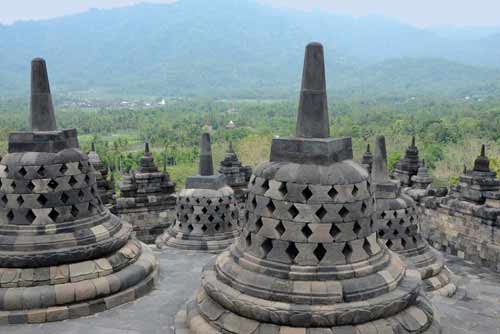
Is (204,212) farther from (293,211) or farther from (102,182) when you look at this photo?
(102,182)

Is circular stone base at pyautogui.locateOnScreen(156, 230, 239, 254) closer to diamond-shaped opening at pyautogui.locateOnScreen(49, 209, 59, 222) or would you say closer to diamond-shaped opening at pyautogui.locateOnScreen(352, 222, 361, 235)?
diamond-shaped opening at pyautogui.locateOnScreen(49, 209, 59, 222)

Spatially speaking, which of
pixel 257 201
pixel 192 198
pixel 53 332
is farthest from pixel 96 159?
pixel 257 201

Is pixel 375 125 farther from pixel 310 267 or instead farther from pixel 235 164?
pixel 310 267

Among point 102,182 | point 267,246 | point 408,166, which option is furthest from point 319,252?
point 408,166

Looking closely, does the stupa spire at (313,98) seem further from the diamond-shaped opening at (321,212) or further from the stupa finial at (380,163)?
the stupa finial at (380,163)

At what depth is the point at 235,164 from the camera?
21484mm

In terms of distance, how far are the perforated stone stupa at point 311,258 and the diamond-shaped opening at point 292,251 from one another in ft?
0.03

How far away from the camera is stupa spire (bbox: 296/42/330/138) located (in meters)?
5.18

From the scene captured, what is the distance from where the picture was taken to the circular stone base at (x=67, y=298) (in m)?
5.91

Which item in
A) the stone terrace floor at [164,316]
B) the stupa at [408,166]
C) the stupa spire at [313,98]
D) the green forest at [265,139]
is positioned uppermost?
the stupa spire at [313,98]

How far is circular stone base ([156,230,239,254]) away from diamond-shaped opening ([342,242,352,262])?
552 centimetres

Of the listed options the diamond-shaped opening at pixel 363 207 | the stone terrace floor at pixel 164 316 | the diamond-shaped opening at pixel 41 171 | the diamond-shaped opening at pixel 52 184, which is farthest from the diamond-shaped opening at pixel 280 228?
the diamond-shaped opening at pixel 41 171

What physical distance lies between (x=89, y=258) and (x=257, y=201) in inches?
109

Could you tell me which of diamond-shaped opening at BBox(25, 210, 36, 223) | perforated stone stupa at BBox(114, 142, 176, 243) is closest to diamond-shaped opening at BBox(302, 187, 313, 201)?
diamond-shaped opening at BBox(25, 210, 36, 223)
